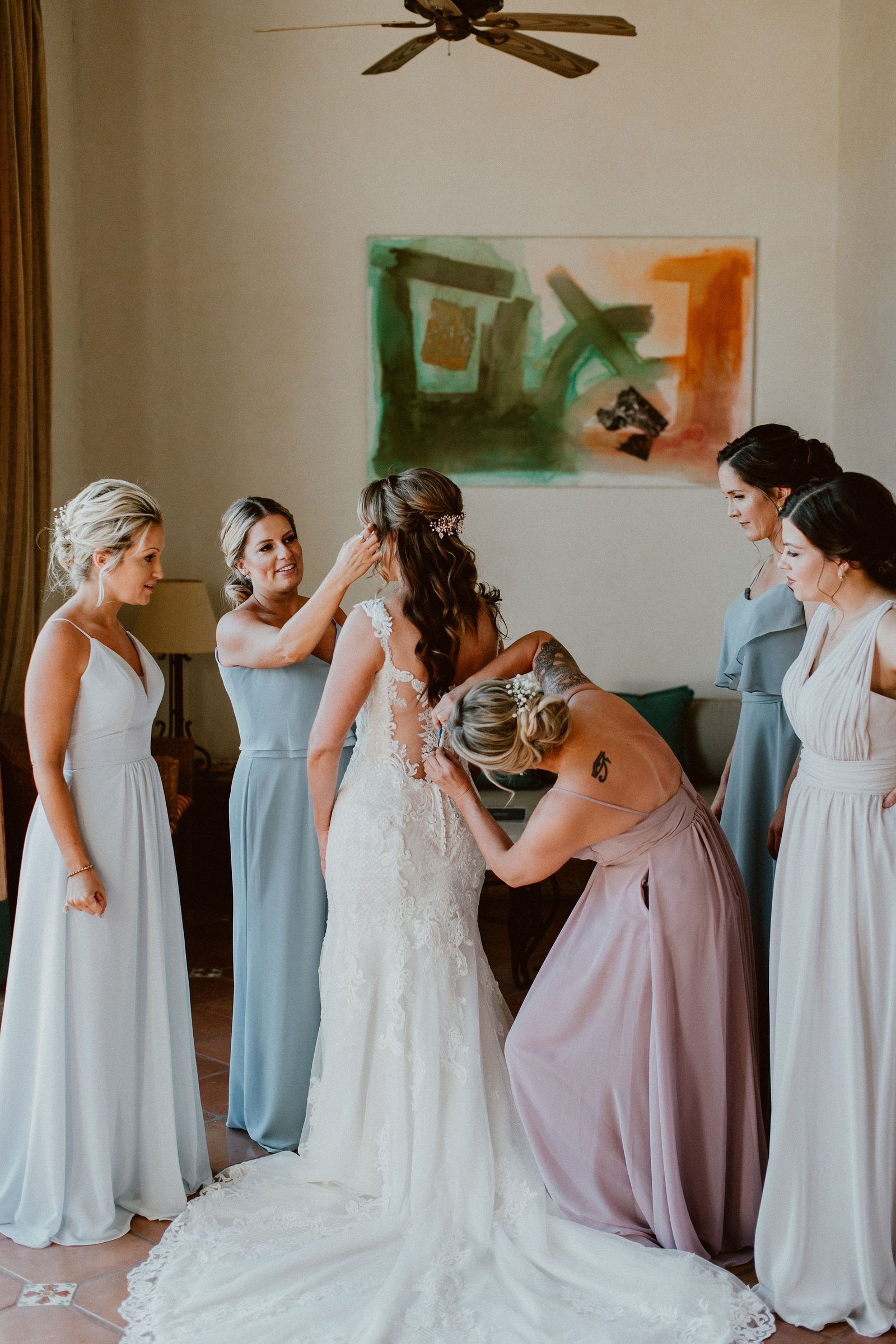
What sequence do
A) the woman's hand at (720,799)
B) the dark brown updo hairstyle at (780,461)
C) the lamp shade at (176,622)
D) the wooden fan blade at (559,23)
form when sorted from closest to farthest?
the dark brown updo hairstyle at (780,461), the woman's hand at (720,799), the wooden fan blade at (559,23), the lamp shade at (176,622)

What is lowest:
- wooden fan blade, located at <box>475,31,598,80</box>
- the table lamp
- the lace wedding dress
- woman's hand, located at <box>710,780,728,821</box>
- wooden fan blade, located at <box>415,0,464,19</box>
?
the lace wedding dress

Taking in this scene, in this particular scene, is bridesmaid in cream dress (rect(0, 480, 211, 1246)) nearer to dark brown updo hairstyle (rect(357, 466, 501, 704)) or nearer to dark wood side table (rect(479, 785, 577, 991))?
dark brown updo hairstyle (rect(357, 466, 501, 704))

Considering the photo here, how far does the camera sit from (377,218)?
614cm

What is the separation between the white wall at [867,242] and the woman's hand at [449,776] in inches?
127

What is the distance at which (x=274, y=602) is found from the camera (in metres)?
3.31

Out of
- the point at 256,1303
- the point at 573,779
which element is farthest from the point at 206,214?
the point at 256,1303

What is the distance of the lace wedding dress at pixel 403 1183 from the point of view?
238 centimetres

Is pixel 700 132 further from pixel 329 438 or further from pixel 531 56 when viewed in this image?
pixel 329 438

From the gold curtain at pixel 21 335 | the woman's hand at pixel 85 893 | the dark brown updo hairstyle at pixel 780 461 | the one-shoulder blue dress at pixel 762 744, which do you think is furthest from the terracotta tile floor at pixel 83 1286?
the gold curtain at pixel 21 335

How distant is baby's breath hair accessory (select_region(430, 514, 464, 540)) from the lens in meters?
2.68

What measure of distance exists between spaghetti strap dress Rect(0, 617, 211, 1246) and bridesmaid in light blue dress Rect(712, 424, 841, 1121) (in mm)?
1509

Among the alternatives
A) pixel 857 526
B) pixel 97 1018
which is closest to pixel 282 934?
pixel 97 1018

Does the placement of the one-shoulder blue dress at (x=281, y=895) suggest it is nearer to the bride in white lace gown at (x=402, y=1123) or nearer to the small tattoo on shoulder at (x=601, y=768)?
the bride in white lace gown at (x=402, y=1123)

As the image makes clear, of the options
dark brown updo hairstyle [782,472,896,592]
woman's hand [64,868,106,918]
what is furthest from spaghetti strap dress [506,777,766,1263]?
woman's hand [64,868,106,918]
